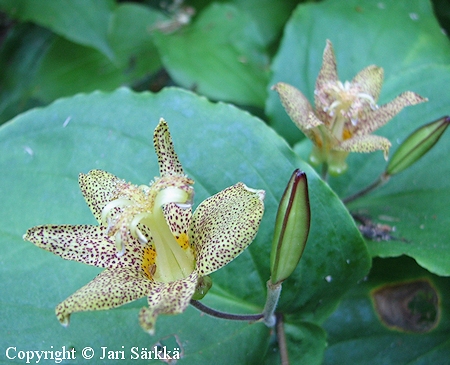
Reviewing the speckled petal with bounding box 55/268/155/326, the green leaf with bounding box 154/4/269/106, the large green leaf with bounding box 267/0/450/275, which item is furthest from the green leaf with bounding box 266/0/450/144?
the speckled petal with bounding box 55/268/155/326

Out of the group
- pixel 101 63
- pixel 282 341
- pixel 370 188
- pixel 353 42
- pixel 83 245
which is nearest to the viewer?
pixel 83 245

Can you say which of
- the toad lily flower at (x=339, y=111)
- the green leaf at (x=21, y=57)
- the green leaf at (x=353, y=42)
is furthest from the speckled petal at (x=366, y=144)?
the green leaf at (x=21, y=57)

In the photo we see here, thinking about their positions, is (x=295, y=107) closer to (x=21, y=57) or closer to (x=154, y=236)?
(x=154, y=236)

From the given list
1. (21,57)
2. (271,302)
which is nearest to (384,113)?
(271,302)

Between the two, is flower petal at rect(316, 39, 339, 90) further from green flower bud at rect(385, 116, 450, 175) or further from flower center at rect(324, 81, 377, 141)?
green flower bud at rect(385, 116, 450, 175)

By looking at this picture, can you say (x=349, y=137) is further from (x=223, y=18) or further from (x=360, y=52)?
(x=223, y=18)

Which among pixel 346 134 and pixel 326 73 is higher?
pixel 326 73
